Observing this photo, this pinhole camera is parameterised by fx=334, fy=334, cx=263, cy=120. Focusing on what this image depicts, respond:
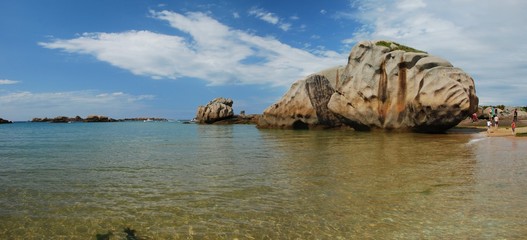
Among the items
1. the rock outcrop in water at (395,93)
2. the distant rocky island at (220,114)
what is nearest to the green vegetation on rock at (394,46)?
the rock outcrop in water at (395,93)

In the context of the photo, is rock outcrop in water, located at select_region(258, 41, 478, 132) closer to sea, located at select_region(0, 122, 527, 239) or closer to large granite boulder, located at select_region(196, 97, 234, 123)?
sea, located at select_region(0, 122, 527, 239)

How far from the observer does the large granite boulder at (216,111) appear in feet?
251

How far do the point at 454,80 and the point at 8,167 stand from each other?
31.6 metres

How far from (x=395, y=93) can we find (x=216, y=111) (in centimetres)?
4911

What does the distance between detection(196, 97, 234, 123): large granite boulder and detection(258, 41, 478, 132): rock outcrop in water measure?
112 feet

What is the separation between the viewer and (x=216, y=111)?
250 ft

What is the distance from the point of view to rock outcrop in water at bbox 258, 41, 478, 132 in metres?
28.9

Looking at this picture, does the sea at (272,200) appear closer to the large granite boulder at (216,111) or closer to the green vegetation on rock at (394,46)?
the green vegetation on rock at (394,46)

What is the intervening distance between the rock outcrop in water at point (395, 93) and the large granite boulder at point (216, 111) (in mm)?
34047

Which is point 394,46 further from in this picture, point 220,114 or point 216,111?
point 216,111

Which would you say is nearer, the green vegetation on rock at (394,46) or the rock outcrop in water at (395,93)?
the rock outcrop in water at (395,93)

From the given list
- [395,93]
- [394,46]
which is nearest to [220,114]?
[394,46]

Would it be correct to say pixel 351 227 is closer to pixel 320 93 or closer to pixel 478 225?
pixel 478 225

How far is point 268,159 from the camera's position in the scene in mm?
16406
